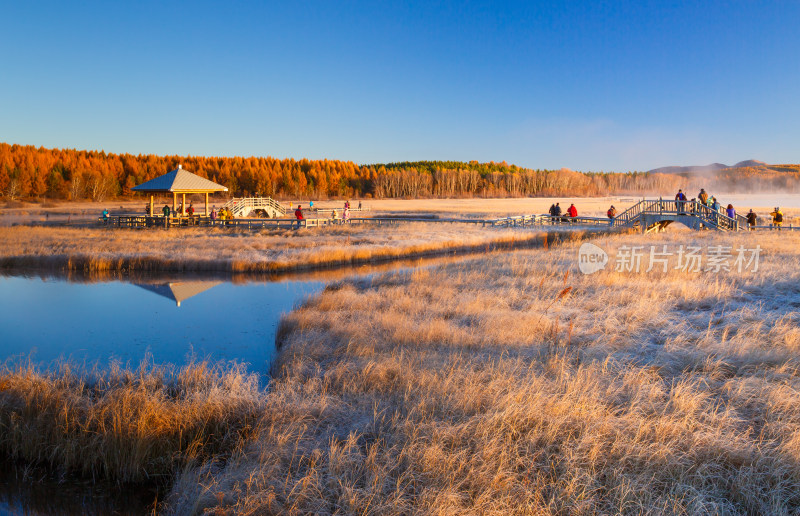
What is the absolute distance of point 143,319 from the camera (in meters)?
12.5

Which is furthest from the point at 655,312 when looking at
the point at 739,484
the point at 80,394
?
the point at 80,394

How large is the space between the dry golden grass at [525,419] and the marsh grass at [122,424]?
418 millimetres

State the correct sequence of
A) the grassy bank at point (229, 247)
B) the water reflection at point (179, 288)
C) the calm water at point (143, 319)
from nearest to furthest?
the calm water at point (143, 319)
the water reflection at point (179, 288)
the grassy bank at point (229, 247)

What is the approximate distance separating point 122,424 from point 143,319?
7.50 meters

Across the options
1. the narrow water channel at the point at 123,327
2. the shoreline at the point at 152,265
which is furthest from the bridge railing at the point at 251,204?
the narrow water channel at the point at 123,327

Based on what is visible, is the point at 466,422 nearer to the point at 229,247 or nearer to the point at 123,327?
the point at 123,327

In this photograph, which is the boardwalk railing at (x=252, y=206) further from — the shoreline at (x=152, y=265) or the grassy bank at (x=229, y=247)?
the shoreline at (x=152, y=265)

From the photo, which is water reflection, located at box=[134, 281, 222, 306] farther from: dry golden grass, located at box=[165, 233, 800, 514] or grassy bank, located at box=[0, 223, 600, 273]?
dry golden grass, located at box=[165, 233, 800, 514]

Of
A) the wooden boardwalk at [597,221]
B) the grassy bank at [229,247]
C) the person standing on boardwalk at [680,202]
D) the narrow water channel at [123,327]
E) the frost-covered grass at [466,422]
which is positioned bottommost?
the narrow water channel at [123,327]

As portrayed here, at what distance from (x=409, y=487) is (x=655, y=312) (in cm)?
803

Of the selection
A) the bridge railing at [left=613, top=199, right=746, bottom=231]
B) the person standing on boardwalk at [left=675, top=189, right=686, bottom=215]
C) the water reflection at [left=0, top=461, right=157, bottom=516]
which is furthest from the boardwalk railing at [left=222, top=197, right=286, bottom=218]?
the water reflection at [left=0, top=461, right=157, bottom=516]

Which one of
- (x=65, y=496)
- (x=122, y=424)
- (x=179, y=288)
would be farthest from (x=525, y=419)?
(x=179, y=288)

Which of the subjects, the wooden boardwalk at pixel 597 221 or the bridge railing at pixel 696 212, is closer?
the bridge railing at pixel 696 212

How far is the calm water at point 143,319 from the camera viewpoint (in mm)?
9648
